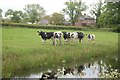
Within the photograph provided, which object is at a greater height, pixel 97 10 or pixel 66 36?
pixel 97 10

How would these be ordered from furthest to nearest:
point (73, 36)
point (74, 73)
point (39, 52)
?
1. point (73, 36)
2. point (39, 52)
3. point (74, 73)

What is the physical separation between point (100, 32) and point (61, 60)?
5.01 metres

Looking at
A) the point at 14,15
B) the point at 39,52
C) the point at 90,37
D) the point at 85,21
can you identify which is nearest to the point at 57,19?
the point at 85,21

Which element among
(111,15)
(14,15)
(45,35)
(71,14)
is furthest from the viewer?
A: (111,15)

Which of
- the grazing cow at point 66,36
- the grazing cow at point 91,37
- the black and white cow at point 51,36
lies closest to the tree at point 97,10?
the grazing cow at point 91,37

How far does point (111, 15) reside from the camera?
15.0 meters

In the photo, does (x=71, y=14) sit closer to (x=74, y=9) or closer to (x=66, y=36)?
(x=74, y=9)

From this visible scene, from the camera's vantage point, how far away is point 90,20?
14.1 meters

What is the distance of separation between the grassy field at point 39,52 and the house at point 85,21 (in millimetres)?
502

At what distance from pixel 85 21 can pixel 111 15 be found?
2.25m

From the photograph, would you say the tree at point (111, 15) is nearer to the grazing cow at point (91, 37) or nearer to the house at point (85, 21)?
the house at point (85, 21)

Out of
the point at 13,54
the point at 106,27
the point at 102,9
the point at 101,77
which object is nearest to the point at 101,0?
the point at 102,9

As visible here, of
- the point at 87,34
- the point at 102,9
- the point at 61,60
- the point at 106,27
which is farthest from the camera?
the point at 102,9

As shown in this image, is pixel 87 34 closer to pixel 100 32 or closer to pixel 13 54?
pixel 100 32
